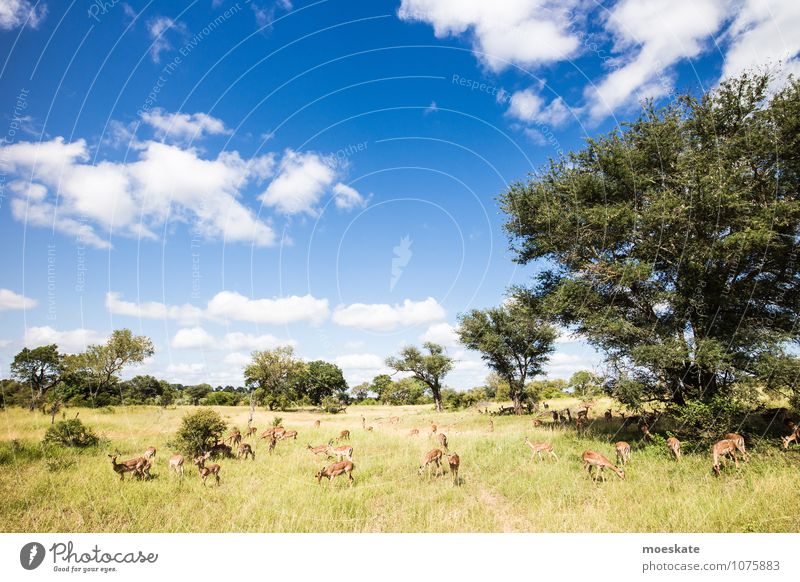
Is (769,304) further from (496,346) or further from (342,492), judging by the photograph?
(496,346)

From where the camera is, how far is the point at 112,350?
150 feet

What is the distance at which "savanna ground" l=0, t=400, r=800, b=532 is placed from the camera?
7.42 meters

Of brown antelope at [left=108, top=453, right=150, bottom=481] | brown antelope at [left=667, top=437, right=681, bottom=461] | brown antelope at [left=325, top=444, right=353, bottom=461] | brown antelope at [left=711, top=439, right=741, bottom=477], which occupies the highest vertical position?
brown antelope at [left=108, top=453, right=150, bottom=481]

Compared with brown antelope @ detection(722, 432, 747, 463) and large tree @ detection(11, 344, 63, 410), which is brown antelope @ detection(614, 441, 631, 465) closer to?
brown antelope @ detection(722, 432, 747, 463)

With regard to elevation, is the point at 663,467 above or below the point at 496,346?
below

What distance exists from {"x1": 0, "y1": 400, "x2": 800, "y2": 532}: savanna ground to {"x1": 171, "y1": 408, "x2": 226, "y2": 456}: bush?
135cm
